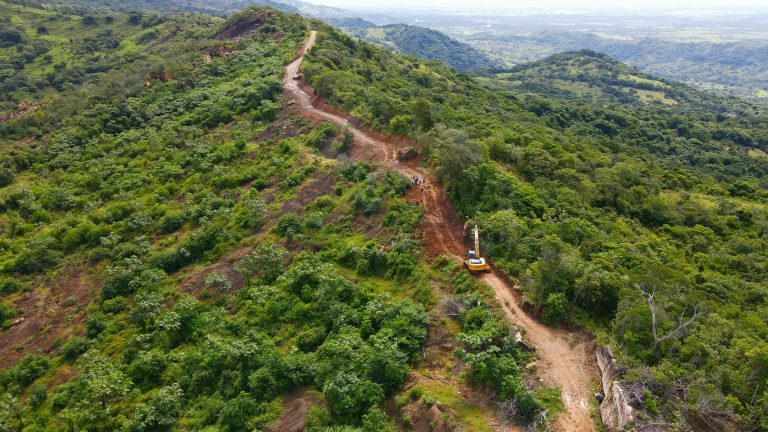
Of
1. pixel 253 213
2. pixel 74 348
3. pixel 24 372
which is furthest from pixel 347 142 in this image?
pixel 24 372

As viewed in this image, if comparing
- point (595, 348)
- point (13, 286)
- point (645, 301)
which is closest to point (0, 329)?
point (13, 286)

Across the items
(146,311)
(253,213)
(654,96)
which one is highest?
(253,213)

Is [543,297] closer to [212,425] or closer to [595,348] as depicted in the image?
[595,348]

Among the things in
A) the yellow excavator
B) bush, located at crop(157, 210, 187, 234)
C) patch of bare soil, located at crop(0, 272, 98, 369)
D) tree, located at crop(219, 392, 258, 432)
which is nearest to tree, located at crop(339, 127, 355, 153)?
bush, located at crop(157, 210, 187, 234)

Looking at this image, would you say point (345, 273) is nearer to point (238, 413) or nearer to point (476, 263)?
point (476, 263)

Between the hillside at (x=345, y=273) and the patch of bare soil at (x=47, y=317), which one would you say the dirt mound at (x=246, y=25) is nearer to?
the hillside at (x=345, y=273)

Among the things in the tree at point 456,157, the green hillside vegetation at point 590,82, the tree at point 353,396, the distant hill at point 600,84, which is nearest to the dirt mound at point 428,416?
the tree at point 353,396

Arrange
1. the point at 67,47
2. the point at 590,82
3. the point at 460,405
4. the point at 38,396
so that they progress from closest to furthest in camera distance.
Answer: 1. the point at 460,405
2. the point at 38,396
3. the point at 67,47
4. the point at 590,82
